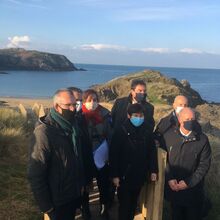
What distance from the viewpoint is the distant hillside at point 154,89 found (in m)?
23.1

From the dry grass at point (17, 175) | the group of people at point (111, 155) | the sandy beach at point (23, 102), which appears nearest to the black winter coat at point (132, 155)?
the group of people at point (111, 155)

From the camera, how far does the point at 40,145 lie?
15.5 ft

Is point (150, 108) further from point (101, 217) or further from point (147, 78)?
point (147, 78)

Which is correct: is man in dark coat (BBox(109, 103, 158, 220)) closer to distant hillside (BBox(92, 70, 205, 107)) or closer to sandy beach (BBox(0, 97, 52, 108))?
distant hillside (BBox(92, 70, 205, 107))

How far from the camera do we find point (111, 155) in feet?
19.6

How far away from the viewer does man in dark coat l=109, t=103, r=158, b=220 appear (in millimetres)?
5828

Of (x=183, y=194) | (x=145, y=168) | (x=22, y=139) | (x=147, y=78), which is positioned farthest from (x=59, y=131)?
(x=147, y=78)

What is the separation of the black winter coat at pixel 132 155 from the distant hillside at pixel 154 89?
16721 mm

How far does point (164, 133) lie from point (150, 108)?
1309mm

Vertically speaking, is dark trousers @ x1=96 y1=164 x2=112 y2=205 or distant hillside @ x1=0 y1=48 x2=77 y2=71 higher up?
dark trousers @ x1=96 y1=164 x2=112 y2=205

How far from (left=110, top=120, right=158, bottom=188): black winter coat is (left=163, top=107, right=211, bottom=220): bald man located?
248 mm

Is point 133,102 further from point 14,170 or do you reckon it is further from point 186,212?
point 14,170

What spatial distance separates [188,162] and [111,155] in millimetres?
958

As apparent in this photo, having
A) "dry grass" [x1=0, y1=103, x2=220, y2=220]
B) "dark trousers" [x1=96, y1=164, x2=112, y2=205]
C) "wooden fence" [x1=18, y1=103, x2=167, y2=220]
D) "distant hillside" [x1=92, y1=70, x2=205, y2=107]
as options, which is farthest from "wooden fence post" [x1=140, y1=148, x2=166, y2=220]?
"distant hillside" [x1=92, y1=70, x2=205, y2=107]
